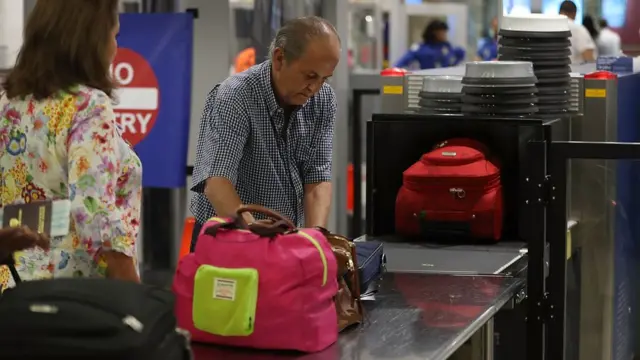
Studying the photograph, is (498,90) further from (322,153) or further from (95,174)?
(95,174)

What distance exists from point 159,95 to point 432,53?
773 centimetres

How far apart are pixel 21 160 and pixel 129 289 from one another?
27.6 inches

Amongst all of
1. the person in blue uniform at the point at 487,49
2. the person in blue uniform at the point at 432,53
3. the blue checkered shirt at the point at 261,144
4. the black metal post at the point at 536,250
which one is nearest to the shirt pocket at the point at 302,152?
the blue checkered shirt at the point at 261,144

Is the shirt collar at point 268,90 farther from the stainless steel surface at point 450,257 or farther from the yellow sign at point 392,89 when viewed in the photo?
the yellow sign at point 392,89

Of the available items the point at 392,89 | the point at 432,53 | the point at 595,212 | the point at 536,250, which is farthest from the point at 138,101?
the point at 432,53

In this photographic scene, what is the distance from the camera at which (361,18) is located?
14.3 metres

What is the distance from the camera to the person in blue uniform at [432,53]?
13250 mm

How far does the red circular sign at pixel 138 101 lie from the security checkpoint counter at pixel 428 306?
7.13 feet

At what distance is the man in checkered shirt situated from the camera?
343cm

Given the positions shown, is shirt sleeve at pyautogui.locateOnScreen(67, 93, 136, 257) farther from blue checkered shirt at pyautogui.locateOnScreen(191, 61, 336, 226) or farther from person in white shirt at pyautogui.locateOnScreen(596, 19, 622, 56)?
person in white shirt at pyautogui.locateOnScreen(596, 19, 622, 56)

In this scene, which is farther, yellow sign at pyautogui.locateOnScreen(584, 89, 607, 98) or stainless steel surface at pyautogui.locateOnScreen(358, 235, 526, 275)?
yellow sign at pyautogui.locateOnScreen(584, 89, 607, 98)

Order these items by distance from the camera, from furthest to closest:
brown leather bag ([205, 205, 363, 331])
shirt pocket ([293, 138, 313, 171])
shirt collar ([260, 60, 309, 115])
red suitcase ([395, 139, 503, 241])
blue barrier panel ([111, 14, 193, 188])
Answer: blue barrier panel ([111, 14, 193, 188])
red suitcase ([395, 139, 503, 241])
shirt pocket ([293, 138, 313, 171])
shirt collar ([260, 60, 309, 115])
brown leather bag ([205, 205, 363, 331])

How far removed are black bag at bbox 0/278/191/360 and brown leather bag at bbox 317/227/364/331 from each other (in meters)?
0.76

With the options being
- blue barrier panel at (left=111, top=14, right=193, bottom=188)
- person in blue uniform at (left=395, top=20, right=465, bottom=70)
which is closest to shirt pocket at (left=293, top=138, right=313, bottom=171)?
blue barrier panel at (left=111, top=14, right=193, bottom=188)
